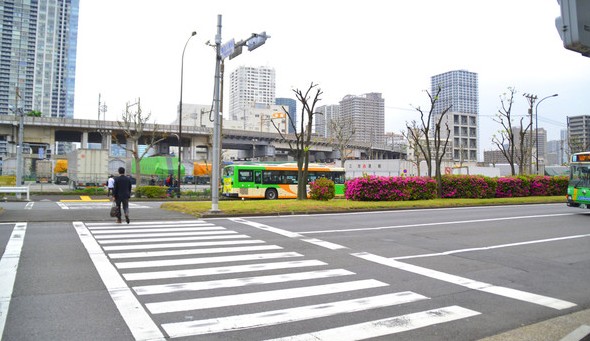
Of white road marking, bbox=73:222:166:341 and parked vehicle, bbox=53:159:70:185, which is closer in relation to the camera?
white road marking, bbox=73:222:166:341

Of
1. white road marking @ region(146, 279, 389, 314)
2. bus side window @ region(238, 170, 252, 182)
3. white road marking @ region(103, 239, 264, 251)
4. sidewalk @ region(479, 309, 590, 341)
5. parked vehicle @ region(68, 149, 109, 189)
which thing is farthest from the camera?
parked vehicle @ region(68, 149, 109, 189)

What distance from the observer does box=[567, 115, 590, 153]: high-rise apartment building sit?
5451 cm

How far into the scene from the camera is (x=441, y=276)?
281 inches

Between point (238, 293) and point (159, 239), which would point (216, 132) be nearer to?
point (159, 239)

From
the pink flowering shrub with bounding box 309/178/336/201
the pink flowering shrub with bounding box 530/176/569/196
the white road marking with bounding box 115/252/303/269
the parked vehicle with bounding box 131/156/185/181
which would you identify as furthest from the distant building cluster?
the white road marking with bounding box 115/252/303/269

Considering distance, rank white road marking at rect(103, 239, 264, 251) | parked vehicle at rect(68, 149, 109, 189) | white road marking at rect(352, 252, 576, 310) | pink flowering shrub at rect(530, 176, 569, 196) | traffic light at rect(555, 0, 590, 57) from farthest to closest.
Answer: parked vehicle at rect(68, 149, 109, 189), pink flowering shrub at rect(530, 176, 569, 196), white road marking at rect(103, 239, 264, 251), white road marking at rect(352, 252, 576, 310), traffic light at rect(555, 0, 590, 57)

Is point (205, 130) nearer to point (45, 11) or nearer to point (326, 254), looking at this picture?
point (45, 11)

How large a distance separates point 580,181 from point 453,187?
334 inches

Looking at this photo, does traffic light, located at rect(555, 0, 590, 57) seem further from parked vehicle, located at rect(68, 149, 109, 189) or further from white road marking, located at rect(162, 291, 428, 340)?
parked vehicle, located at rect(68, 149, 109, 189)

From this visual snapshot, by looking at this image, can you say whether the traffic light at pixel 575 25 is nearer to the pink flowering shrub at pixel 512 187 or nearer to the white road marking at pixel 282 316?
the white road marking at pixel 282 316

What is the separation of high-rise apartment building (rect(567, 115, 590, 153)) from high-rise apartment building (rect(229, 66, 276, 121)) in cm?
8891

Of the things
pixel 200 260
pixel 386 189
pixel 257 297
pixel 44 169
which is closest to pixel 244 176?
pixel 386 189

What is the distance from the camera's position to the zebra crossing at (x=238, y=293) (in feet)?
15.3

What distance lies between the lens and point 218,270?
726cm
